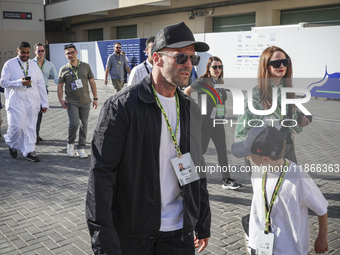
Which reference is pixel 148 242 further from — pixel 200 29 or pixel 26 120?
pixel 200 29

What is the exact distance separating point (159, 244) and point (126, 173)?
1.55 ft

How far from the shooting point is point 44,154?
7.82 metres

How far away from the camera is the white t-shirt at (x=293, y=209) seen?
2635 mm

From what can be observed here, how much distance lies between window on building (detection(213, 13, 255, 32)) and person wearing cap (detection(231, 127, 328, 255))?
21211 mm

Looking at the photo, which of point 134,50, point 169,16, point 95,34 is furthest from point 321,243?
point 95,34

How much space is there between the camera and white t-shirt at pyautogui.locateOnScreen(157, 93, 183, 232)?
230 cm

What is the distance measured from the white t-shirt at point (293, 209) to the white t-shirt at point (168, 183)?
72cm

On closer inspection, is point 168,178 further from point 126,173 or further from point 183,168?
point 126,173

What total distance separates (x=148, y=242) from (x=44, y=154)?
5.98 meters

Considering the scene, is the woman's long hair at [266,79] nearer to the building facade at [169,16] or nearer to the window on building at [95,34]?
the building facade at [169,16]

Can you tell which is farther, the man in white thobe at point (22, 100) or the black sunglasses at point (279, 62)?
the man in white thobe at point (22, 100)

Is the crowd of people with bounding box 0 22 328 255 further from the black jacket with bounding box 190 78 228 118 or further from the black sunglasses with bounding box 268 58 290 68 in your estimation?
the black jacket with bounding box 190 78 228 118

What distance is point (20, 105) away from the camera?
24.0ft

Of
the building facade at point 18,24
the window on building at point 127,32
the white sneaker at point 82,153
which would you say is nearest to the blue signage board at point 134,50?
the window on building at point 127,32
